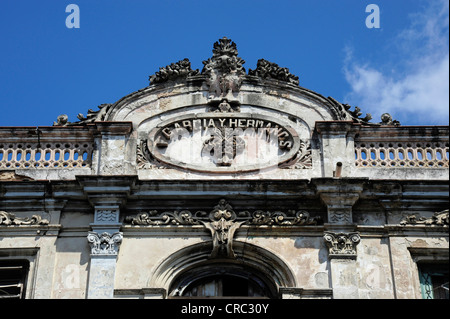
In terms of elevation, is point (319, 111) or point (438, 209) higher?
point (319, 111)

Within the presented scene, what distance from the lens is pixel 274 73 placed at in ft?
58.3

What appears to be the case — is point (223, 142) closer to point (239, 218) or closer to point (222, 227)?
point (239, 218)

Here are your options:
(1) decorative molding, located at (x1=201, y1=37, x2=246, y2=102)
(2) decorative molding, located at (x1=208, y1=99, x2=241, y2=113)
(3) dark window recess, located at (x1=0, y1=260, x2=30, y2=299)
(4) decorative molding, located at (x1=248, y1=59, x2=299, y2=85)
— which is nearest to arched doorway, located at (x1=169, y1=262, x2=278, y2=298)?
(3) dark window recess, located at (x1=0, y1=260, x2=30, y2=299)

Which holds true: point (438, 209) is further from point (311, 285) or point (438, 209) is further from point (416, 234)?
point (311, 285)

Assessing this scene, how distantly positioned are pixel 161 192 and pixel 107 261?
4.62ft

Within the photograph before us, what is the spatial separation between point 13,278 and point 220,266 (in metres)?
3.18

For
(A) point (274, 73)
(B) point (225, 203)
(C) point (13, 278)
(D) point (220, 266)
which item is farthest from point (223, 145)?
(C) point (13, 278)

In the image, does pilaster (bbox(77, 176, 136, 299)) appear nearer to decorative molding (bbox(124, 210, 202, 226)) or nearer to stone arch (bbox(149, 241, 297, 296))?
decorative molding (bbox(124, 210, 202, 226))

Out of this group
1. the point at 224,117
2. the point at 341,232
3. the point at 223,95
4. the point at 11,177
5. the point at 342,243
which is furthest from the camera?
the point at 223,95

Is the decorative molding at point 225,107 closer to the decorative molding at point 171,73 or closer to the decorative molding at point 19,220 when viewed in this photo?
the decorative molding at point 171,73

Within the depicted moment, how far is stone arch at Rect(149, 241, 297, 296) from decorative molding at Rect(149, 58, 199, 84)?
3.41m

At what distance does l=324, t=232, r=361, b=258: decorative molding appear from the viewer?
51.1 ft
